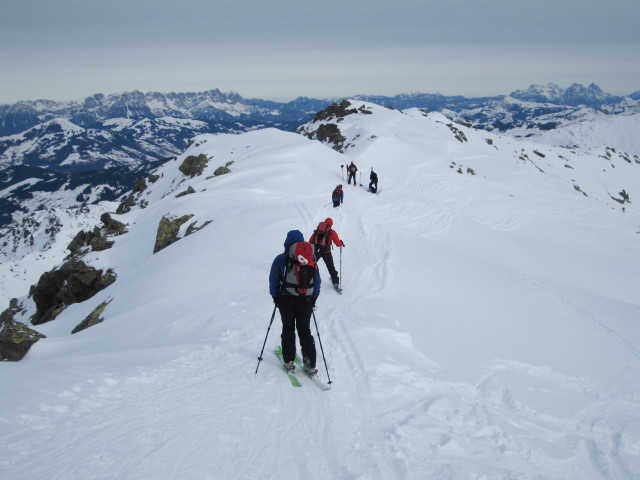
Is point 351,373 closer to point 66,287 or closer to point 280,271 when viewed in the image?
point 280,271

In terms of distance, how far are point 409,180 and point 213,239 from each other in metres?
24.2

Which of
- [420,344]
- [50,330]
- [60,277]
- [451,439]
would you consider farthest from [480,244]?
[60,277]

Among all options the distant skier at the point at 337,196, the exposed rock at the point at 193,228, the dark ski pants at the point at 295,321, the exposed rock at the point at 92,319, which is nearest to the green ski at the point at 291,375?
the dark ski pants at the point at 295,321

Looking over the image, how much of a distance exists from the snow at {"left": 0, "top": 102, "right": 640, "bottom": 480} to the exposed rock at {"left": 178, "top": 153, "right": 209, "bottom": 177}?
28.7 meters

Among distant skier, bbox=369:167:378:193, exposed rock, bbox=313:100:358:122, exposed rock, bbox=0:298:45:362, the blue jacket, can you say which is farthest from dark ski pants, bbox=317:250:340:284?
exposed rock, bbox=313:100:358:122

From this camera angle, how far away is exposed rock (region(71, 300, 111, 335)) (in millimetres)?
13288

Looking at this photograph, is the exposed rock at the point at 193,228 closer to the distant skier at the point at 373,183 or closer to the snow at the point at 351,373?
the snow at the point at 351,373

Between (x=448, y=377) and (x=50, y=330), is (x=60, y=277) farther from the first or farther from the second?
(x=448, y=377)

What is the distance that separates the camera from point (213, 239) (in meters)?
16.8

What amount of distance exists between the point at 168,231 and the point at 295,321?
55.0ft

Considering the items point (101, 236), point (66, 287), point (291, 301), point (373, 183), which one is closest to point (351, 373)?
point (291, 301)

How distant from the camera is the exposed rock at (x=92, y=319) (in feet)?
43.6

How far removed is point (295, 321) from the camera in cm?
691

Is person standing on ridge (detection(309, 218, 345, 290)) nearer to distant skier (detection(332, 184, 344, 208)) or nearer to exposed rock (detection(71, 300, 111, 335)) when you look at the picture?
exposed rock (detection(71, 300, 111, 335))
